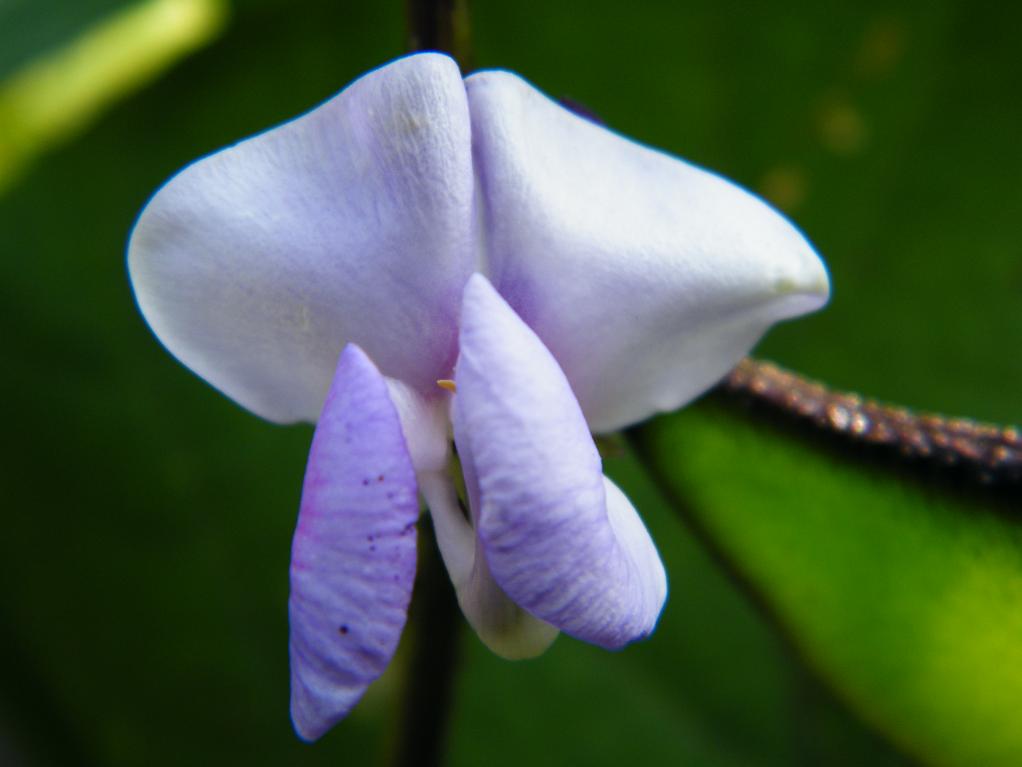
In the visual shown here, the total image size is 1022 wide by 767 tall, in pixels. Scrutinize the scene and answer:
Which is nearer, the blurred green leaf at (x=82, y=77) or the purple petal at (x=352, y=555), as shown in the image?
the purple petal at (x=352, y=555)

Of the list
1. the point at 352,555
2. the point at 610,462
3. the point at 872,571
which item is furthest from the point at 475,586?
the point at 610,462

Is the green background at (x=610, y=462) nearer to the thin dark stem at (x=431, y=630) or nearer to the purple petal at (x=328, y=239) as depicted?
the thin dark stem at (x=431, y=630)

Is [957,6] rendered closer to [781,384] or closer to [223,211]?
[781,384]

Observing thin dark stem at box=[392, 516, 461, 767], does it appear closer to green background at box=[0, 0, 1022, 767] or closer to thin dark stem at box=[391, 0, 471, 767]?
thin dark stem at box=[391, 0, 471, 767]

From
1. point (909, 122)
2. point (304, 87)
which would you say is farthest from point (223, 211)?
point (909, 122)

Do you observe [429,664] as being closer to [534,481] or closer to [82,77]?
[534,481]

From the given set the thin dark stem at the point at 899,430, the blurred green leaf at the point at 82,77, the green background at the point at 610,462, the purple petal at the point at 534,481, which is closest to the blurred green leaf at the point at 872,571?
the thin dark stem at the point at 899,430

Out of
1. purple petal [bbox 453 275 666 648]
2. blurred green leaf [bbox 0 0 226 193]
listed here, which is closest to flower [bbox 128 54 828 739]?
purple petal [bbox 453 275 666 648]
